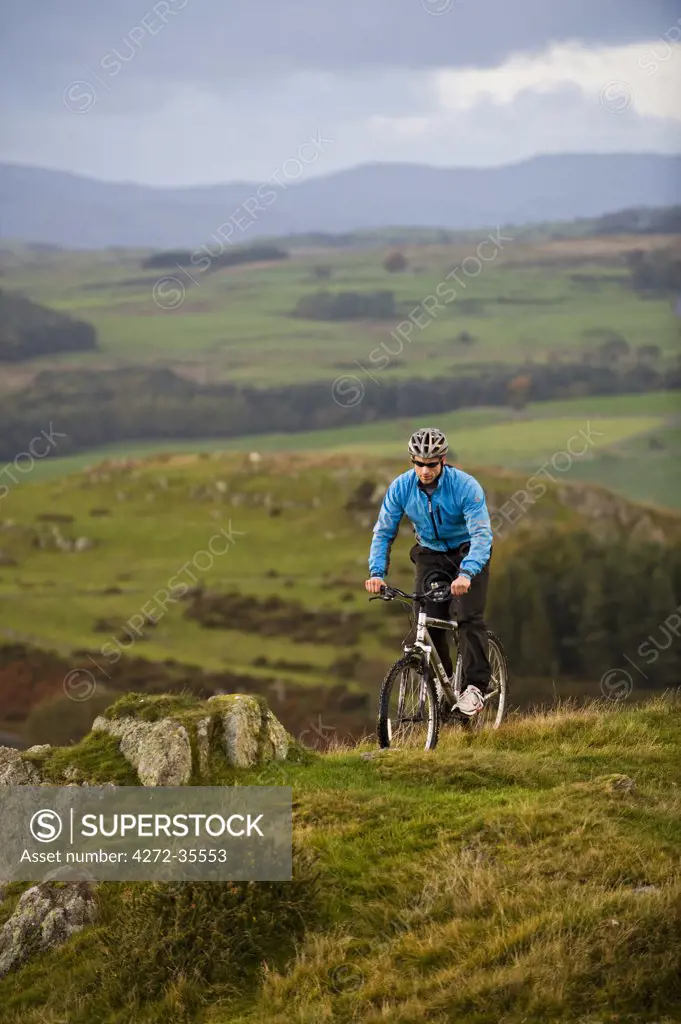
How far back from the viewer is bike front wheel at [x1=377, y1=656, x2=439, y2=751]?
401 inches

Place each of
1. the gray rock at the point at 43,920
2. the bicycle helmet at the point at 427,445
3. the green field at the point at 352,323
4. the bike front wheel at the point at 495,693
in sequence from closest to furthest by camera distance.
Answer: the gray rock at the point at 43,920 → the bicycle helmet at the point at 427,445 → the bike front wheel at the point at 495,693 → the green field at the point at 352,323

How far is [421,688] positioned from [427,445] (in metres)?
1.91

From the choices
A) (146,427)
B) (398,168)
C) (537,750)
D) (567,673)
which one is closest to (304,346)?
(146,427)

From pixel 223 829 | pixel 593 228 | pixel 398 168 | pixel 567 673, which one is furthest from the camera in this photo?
pixel 398 168

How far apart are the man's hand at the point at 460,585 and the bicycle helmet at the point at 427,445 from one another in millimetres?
889

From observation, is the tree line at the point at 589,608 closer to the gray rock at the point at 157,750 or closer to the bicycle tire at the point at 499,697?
the bicycle tire at the point at 499,697

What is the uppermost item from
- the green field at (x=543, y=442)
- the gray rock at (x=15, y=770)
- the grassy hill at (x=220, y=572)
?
the green field at (x=543, y=442)

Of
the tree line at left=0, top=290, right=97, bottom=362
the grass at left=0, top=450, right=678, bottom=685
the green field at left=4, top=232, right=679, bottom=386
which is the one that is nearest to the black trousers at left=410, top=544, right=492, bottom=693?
the grass at left=0, top=450, right=678, bottom=685

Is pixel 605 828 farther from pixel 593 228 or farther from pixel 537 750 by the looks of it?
pixel 593 228

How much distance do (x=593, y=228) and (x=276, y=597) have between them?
57188 millimetres

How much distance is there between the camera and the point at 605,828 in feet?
27.7

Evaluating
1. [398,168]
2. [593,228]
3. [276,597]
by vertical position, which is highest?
[398,168]

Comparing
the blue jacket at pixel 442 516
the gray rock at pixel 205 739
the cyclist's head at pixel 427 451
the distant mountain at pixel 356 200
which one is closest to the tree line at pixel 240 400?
the distant mountain at pixel 356 200

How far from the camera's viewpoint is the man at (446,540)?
9828 mm
